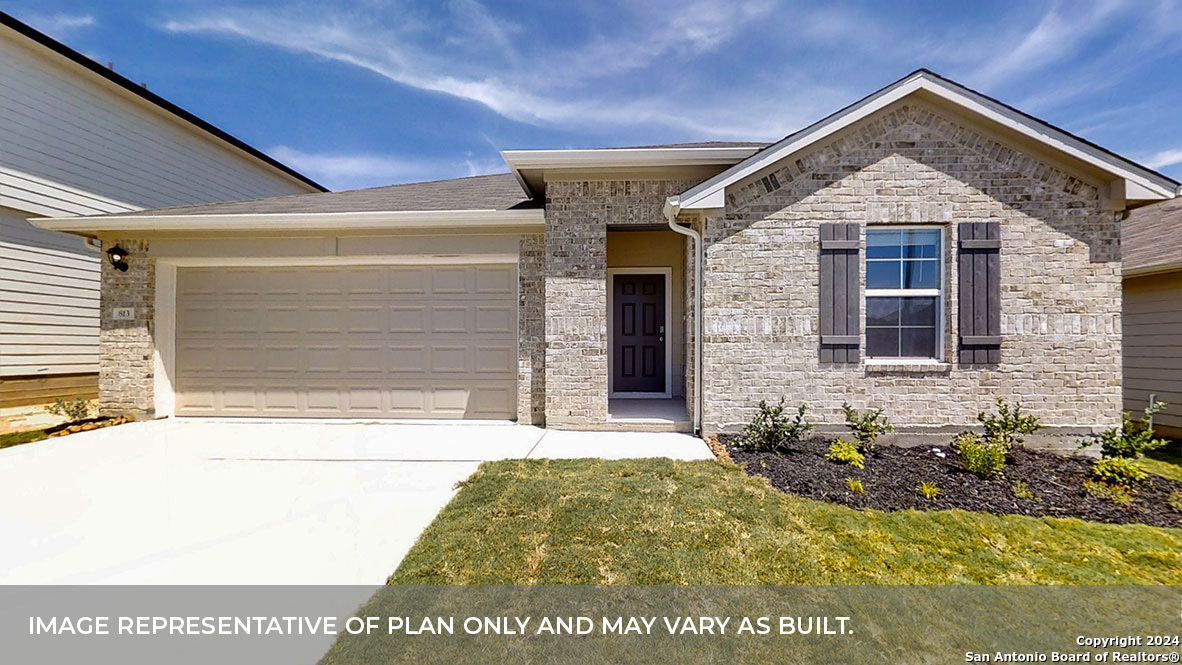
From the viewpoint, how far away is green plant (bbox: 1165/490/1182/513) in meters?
3.70

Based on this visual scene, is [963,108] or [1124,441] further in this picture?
[963,108]

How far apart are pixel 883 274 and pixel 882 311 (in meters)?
0.45

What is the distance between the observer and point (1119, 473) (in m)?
4.15

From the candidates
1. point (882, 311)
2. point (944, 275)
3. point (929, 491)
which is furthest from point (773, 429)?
point (944, 275)

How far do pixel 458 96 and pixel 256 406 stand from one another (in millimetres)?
7501

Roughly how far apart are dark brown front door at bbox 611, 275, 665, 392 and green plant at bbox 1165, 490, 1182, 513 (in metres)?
5.68

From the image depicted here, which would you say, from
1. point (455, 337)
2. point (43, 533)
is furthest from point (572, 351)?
point (43, 533)

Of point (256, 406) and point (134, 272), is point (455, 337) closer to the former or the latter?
point (256, 406)

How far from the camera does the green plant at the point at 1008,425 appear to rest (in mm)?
5035

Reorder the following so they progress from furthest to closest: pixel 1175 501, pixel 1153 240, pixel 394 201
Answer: pixel 394 201, pixel 1153 240, pixel 1175 501

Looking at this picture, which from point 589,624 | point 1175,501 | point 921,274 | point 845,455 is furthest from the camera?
point 921,274

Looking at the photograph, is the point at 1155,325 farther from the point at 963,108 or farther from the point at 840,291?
the point at 840,291

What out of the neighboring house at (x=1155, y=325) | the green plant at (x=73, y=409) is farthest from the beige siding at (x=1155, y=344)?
the green plant at (x=73, y=409)

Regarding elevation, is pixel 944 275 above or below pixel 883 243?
below
